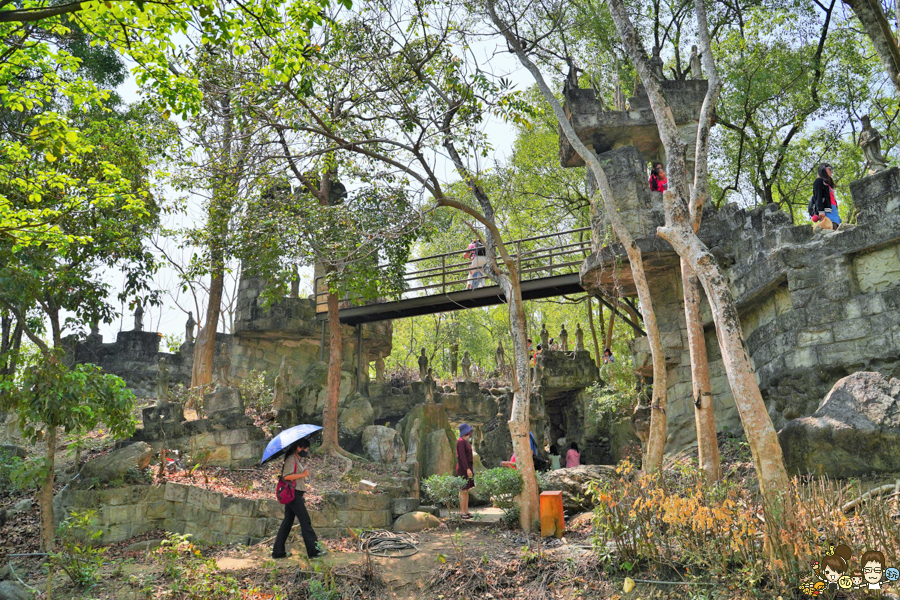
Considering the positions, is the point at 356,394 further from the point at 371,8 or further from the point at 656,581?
the point at 656,581

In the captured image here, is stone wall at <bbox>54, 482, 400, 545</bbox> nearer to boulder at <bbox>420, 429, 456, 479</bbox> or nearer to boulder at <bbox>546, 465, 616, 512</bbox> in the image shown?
boulder at <bbox>546, 465, 616, 512</bbox>

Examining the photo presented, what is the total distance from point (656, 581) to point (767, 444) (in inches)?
61.0

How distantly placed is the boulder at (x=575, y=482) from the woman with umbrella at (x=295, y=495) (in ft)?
12.2

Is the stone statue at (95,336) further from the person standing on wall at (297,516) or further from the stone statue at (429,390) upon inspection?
the person standing on wall at (297,516)

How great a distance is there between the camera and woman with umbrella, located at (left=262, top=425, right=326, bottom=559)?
292 inches

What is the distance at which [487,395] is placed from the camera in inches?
771

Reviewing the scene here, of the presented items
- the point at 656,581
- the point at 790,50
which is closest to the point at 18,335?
the point at 656,581

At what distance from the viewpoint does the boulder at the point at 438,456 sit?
1288 cm

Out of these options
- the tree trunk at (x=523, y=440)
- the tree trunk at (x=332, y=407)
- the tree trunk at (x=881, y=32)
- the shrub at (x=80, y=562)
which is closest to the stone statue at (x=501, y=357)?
the tree trunk at (x=332, y=407)

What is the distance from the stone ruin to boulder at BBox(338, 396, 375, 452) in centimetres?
603

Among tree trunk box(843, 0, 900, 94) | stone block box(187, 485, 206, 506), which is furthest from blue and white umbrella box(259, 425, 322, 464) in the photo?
tree trunk box(843, 0, 900, 94)

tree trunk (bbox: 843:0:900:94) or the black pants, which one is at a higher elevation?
tree trunk (bbox: 843:0:900:94)

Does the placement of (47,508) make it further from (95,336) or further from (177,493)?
(95,336)

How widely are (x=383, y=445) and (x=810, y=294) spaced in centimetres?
877
